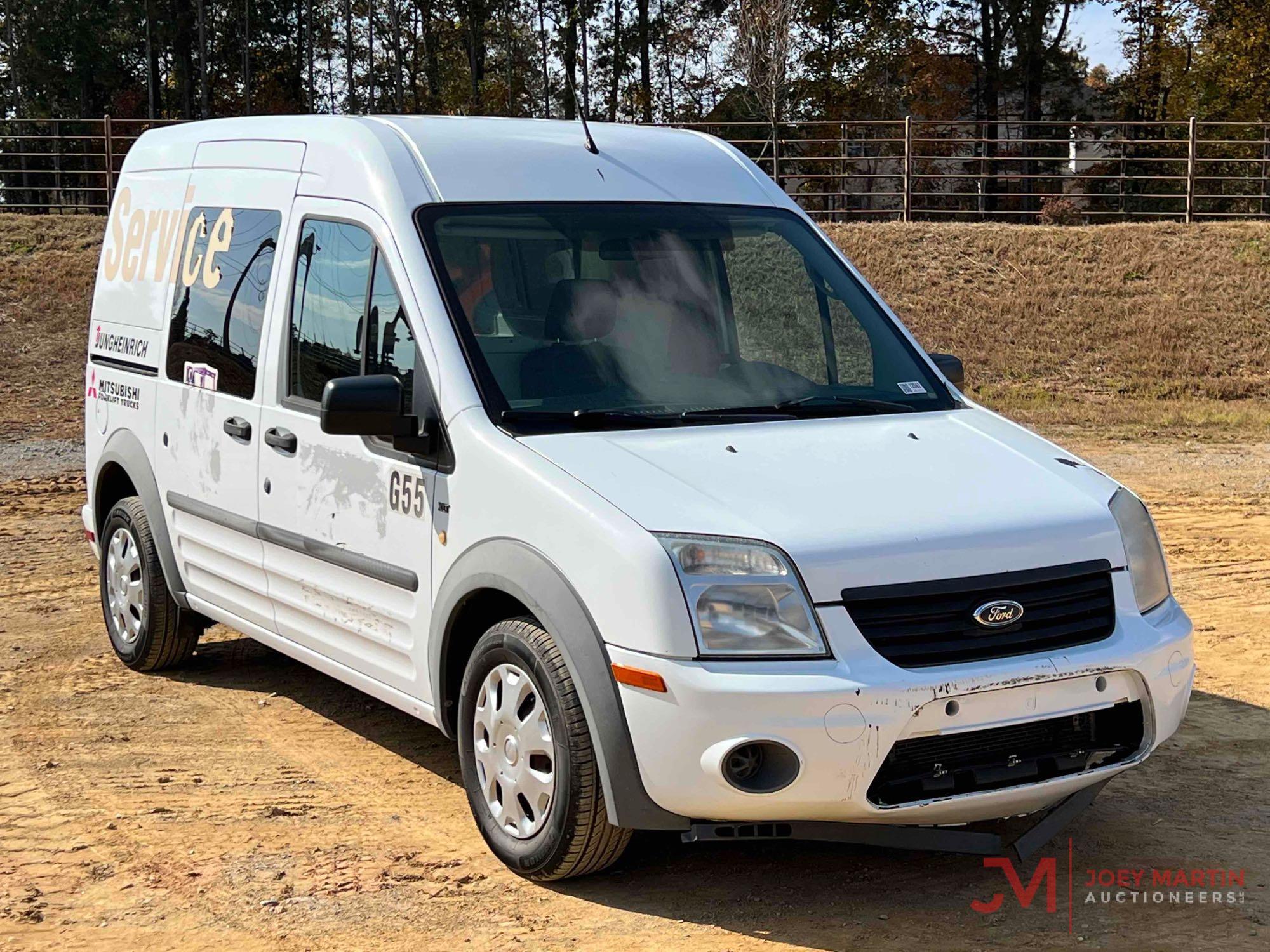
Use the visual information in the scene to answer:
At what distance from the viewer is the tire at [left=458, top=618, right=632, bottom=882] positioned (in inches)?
158

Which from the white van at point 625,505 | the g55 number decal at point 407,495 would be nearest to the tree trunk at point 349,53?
the white van at point 625,505

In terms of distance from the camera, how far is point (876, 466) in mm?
4273

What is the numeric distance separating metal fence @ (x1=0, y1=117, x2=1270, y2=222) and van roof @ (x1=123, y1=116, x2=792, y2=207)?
16.0 meters

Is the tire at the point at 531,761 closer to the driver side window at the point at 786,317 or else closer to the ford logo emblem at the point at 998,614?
the ford logo emblem at the point at 998,614

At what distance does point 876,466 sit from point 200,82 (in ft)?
160

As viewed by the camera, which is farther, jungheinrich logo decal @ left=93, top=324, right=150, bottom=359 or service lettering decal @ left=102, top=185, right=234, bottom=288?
jungheinrich logo decal @ left=93, top=324, right=150, bottom=359

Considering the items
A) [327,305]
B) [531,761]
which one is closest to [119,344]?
[327,305]

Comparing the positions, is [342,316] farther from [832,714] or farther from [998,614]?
[998,614]

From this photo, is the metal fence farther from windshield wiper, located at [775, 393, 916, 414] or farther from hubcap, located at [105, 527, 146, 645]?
windshield wiper, located at [775, 393, 916, 414]

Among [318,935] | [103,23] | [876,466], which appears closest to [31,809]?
[318,935]

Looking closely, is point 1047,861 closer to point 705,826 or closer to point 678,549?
point 705,826

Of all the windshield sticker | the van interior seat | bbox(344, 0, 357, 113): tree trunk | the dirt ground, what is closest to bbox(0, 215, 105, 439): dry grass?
the windshield sticker

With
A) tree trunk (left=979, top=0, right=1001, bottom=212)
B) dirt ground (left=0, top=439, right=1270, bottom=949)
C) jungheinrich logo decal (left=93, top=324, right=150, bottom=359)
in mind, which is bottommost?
dirt ground (left=0, top=439, right=1270, bottom=949)

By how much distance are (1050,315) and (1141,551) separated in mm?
16412
